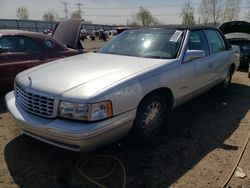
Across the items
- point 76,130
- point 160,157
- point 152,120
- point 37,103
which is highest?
point 37,103

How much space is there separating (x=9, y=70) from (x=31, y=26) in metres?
46.3

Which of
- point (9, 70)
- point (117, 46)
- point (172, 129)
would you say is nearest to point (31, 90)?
point (117, 46)

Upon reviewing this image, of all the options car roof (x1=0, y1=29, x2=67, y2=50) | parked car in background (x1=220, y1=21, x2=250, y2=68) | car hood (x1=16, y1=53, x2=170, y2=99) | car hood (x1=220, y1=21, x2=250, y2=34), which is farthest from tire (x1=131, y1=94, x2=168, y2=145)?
car hood (x1=220, y1=21, x2=250, y2=34)

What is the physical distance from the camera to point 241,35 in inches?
395

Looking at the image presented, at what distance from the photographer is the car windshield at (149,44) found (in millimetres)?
3867

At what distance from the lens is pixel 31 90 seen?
299cm

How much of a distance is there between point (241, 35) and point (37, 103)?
30.1 feet

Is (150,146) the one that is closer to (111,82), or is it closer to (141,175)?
(141,175)

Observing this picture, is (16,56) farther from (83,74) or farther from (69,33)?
(83,74)

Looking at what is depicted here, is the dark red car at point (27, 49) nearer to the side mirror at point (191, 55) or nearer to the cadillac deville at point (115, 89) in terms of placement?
the cadillac deville at point (115, 89)

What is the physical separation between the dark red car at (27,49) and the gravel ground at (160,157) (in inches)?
45.6

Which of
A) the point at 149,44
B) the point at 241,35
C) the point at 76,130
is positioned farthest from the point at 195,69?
the point at 241,35

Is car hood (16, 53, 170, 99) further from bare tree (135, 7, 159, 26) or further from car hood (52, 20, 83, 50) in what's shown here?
bare tree (135, 7, 159, 26)

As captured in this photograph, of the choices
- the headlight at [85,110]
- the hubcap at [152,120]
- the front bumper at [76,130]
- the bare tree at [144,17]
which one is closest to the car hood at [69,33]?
the hubcap at [152,120]
